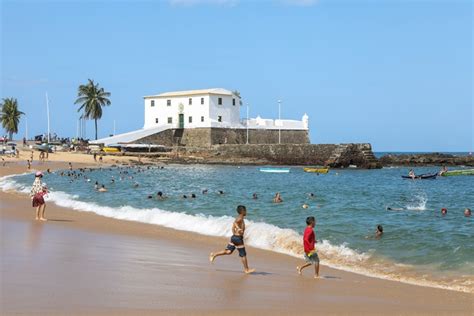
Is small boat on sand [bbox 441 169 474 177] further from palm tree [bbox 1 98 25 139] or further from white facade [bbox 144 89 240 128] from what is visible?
palm tree [bbox 1 98 25 139]

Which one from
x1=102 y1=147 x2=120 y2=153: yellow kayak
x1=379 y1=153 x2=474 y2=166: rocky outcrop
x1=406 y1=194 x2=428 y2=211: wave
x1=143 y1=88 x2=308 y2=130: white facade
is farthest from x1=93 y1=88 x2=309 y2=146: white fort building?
x1=406 y1=194 x2=428 y2=211: wave

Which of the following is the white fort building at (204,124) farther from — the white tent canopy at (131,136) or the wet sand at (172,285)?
the wet sand at (172,285)

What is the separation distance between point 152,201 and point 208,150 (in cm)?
4946

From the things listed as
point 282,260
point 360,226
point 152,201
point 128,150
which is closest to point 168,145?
point 128,150

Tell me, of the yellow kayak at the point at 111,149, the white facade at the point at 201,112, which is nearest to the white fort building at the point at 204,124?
Answer: the white facade at the point at 201,112

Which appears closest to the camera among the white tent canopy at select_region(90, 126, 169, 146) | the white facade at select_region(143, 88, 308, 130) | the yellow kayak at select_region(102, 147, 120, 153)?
the yellow kayak at select_region(102, 147, 120, 153)

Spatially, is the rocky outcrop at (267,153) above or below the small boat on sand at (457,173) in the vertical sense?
above

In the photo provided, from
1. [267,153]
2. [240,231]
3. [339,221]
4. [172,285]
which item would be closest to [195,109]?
[267,153]

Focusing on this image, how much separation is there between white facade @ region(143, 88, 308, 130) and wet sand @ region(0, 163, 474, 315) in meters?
66.5

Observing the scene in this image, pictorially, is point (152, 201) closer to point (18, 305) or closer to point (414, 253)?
point (414, 253)

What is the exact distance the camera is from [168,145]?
81688 millimetres

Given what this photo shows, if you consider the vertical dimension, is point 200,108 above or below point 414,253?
above

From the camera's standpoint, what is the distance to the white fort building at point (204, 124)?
Answer: 80.6m

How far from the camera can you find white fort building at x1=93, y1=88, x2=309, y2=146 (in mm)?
80562
